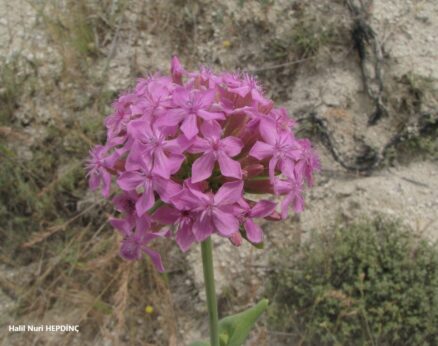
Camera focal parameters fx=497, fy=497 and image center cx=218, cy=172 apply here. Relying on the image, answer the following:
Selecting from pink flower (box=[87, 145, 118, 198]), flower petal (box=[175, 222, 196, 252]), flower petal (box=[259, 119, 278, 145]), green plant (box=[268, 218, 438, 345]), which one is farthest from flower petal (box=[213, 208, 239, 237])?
green plant (box=[268, 218, 438, 345])

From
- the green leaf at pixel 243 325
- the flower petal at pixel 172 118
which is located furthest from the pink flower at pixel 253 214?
the green leaf at pixel 243 325

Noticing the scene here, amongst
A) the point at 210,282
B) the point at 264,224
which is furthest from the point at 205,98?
the point at 264,224

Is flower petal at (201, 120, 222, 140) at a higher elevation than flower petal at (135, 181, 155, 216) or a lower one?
higher

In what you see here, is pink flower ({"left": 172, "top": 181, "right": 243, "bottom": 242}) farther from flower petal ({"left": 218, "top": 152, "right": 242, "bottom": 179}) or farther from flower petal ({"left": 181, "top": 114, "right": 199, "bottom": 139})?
flower petal ({"left": 181, "top": 114, "right": 199, "bottom": 139})

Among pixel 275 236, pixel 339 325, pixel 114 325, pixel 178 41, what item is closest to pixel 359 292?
pixel 339 325

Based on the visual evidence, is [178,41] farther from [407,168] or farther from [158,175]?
[158,175]

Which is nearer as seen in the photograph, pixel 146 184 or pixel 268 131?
pixel 146 184

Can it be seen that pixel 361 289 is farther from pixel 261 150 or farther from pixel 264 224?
pixel 261 150
